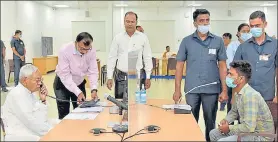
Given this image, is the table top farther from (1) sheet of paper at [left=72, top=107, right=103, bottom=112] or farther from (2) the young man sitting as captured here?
(2) the young man sitting

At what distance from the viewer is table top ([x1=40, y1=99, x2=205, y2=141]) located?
1.75 metres

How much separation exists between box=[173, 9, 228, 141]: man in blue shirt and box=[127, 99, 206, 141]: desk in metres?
0.49

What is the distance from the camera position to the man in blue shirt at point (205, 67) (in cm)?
280

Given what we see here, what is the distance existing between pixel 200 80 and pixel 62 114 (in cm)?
148

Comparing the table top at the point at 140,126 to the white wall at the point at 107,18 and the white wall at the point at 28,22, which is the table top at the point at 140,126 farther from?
the white wall at the point at 107,18

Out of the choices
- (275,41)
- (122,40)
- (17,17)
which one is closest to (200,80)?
(275,41)

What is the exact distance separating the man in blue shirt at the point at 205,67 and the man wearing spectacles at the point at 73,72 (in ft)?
3.09

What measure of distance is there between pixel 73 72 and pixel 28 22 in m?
8.75

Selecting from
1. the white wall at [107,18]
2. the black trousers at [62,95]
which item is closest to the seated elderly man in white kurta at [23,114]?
the black trousers at [62,95]

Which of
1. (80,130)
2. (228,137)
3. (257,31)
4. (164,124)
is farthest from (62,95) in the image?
(257,31)

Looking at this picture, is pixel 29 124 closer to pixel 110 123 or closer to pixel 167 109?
pixel 110 123

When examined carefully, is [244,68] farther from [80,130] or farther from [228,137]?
[80,130]

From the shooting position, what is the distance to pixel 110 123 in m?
2.06

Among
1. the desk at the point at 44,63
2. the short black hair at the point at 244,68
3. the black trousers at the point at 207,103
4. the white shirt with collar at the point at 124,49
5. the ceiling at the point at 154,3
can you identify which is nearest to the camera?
the short black hair at the point at 244,68
